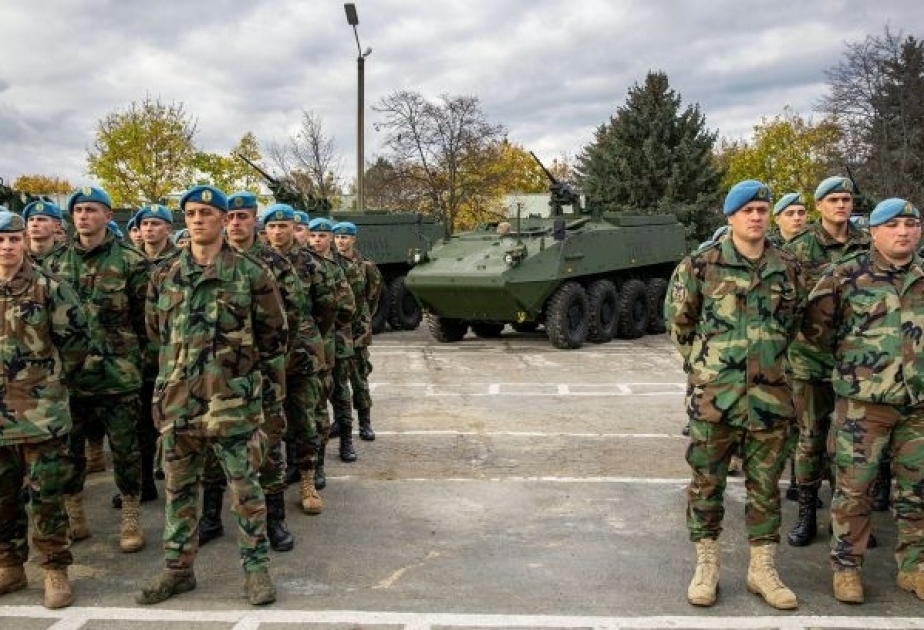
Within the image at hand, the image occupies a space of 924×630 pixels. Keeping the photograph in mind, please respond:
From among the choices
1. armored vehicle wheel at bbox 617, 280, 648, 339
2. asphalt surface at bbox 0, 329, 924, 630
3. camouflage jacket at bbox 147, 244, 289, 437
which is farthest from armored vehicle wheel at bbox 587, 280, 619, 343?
camouflage jacket at bbox 147, 244, 289, 437

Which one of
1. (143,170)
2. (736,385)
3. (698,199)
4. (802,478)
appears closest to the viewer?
(736,385)

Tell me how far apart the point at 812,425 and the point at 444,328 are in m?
9.84

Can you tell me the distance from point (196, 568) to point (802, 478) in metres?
3.15

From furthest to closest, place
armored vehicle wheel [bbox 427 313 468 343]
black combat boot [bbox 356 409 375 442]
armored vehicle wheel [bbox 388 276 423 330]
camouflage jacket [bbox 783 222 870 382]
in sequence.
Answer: armored vehicle wheel [bbox 388 276 423 330] < armored vehicle wheel [bbox 427 313 468 343] < black combat boot [bbox 356 409 375 442] < camouflage jacket [bbox 783 222 870 382]

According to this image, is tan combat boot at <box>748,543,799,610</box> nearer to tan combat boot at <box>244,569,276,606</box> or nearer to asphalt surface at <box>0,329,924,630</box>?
asphalt surface at <box>0,329,924,630</box>

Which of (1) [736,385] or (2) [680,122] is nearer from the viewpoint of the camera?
(1) [736,385]

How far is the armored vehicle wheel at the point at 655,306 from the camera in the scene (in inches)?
637

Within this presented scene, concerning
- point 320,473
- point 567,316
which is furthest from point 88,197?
point 567,316

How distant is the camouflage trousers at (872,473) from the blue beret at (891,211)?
2.68ft

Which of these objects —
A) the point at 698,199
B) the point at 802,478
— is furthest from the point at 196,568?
the point at 698,199

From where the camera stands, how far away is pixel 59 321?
14.4ft

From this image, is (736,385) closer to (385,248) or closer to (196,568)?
(196,568)

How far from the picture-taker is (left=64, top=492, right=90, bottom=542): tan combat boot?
518 centimetres

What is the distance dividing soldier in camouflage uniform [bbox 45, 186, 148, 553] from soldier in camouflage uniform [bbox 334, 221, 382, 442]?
2007 millimetres
